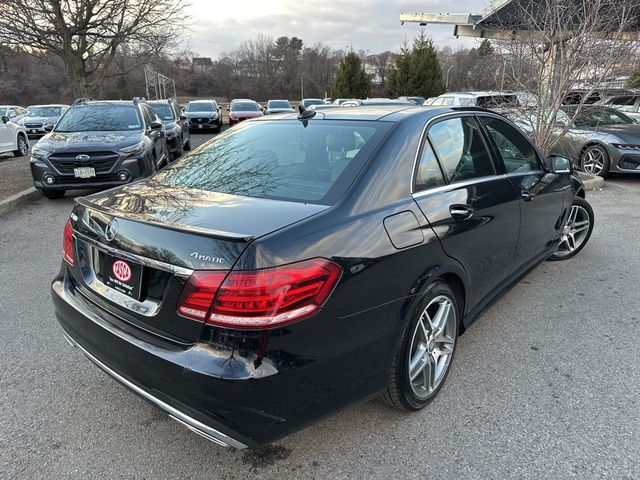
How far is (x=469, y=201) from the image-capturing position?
2768mm

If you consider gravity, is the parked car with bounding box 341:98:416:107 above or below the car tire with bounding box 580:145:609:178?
above

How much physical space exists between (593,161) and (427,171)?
9054 millimetres

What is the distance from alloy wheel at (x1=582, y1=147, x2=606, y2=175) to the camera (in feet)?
31.6

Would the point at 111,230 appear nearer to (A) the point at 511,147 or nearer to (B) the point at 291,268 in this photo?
(B) the point at 291,268

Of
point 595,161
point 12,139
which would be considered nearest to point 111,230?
point 595,161

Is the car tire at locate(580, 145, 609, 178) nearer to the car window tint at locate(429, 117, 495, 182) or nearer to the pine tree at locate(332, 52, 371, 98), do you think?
the car window tint at locate(429, 117, 495, 182)

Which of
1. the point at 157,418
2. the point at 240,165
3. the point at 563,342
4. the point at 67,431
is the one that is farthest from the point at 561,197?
the point at 67,431

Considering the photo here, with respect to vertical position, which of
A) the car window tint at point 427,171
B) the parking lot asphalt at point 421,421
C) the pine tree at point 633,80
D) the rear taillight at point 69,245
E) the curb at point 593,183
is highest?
the pine tree at point 633,80

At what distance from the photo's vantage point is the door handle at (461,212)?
259cm

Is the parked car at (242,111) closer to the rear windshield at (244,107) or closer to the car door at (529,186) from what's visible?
the rear windshield at (244,107)

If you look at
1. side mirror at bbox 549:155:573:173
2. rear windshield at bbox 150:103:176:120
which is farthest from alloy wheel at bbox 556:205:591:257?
rear windshield at bbox 150:103:176:120

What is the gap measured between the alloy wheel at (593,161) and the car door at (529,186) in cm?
657

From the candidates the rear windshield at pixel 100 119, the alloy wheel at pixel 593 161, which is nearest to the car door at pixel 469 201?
the rear windshield at pixel 100 119

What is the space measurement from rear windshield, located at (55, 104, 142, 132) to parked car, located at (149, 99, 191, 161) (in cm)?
244
